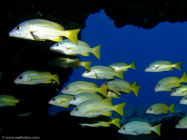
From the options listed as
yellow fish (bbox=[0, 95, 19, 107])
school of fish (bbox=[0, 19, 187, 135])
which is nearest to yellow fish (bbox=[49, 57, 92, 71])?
school of fish (bbox=[0, 19, 187, 135])

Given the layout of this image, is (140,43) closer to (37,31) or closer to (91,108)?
(91,108)

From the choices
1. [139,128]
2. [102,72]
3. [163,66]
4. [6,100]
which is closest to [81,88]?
[102,72]

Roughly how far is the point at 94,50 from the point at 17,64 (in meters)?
3.87

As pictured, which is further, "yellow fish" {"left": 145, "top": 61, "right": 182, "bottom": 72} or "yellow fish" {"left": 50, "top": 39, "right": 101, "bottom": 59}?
"yellow fish" {"left": 145, "top": 61, "right": 182, "bottom": 72}

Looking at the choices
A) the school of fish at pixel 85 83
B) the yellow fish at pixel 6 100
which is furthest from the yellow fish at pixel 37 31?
the yellow fish at pixel 6 100

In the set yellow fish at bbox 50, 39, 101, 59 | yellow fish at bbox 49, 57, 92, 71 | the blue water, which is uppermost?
the blue water

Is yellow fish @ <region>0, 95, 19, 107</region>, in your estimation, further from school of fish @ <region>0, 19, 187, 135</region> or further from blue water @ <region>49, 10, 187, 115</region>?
blue water @ <region>49, 10, 187, 115</region>

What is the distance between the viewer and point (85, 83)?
3.98m

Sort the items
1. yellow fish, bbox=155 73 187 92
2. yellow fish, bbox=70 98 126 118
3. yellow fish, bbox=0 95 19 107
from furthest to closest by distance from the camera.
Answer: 1. yellow fish, bbox=0 95 19 107
2. yellow fish, bbox=155 73 187 92
3. yellow fish, bbox=70 98 126 118

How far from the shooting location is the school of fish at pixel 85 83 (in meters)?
2.82

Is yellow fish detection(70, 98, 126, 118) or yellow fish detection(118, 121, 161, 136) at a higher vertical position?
yellow fish detection(70, 98, 126, 118)

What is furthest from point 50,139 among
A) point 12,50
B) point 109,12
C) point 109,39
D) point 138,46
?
point 138,46

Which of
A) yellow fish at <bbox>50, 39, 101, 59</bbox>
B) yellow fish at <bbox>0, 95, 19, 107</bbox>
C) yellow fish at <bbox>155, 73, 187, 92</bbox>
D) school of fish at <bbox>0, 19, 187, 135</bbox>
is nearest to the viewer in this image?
school of fish at <bbox>0, 19, 187, 135</bbox>

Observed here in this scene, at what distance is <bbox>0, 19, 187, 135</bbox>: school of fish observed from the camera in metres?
2.82
